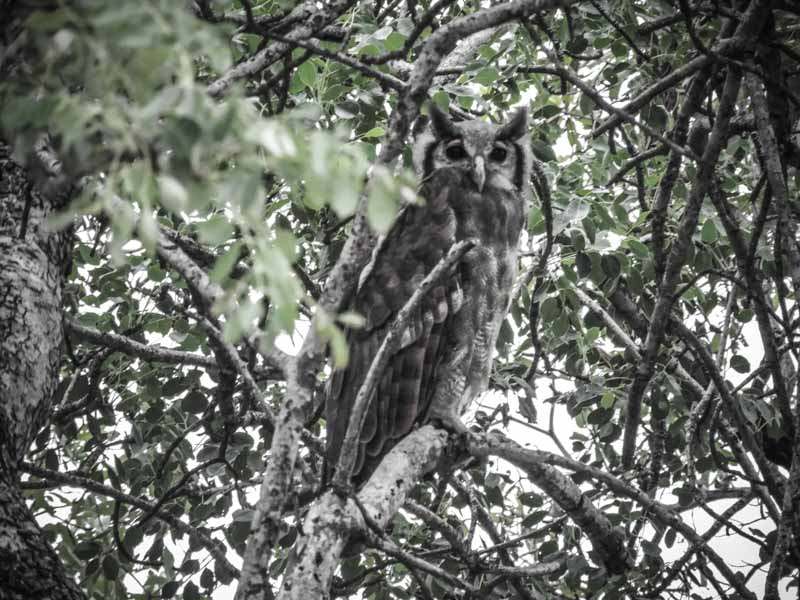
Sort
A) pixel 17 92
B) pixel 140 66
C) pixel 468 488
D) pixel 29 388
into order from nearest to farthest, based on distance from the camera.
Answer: pixel 140 66 < pixel 17 92 < pixel 29 388 < pixel 468 488

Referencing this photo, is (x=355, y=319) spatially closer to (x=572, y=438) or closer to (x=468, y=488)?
(x=468, y=488)

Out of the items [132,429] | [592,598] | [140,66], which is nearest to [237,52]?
[132,429]

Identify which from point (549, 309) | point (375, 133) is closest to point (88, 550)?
point (375, 133)

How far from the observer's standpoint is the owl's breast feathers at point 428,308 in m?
3.20

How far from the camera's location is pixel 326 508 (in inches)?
61.8

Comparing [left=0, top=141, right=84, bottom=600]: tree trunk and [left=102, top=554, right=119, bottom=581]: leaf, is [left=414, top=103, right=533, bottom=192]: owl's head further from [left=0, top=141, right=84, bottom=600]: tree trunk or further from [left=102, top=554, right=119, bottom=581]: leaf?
[left=102, top=554, right=119, bottom=581]: leaf

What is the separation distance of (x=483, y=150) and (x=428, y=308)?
88cm

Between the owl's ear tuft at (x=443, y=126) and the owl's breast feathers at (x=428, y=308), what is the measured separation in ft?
0.63

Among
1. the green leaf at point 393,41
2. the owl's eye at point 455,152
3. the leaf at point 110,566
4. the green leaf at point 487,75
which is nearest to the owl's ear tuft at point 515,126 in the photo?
the owl's eye at point 455,152

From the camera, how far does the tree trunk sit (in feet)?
5.29

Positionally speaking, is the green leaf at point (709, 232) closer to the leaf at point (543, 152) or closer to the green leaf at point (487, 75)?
the leaf at point (543, 152)

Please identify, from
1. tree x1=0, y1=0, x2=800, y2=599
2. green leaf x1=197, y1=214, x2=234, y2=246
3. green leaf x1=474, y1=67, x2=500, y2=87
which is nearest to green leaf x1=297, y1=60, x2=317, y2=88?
tree x1=0, y1=0, x2=800, y2=599

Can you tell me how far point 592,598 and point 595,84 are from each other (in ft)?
8.32

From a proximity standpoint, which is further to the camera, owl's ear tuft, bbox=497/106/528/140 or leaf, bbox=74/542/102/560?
owl's ear tuft, bbox=497/106/528/140
